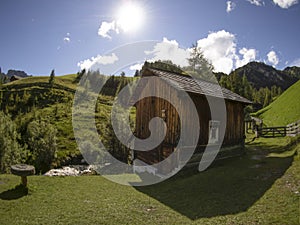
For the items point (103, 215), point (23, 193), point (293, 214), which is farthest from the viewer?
point (23, 193)

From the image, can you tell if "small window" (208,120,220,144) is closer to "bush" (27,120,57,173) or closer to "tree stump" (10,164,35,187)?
"tree stump" (10,164,35,187)

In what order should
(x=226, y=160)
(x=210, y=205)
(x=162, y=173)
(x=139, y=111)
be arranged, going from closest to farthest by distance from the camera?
(x=210, y=205) < (x=162, y=173) < (x=226, y=160) < (x=139, y=111)

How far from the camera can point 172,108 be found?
14.6 meters

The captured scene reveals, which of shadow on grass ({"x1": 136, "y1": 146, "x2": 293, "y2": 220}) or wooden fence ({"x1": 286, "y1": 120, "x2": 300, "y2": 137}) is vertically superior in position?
wooden fence ({"x1": 286, "y1": 120, "x2": 300, "y2": 137})

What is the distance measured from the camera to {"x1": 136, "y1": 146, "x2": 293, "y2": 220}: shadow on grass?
8.46 m

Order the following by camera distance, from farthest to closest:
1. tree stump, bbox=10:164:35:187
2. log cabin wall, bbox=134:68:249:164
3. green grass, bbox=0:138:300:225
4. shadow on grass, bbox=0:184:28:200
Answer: log cabin wall, bbox=134:68:249:164
tree stump, bbox=10:164:35:187
shadow on grass, bbox=0:184:28:200
green grass, bbox=0:138:300:225

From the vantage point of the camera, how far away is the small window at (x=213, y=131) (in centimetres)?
1523

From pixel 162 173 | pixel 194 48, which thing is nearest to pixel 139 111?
pixel 162 173

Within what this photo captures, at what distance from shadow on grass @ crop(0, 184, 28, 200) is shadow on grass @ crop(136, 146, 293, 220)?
18.7 feet

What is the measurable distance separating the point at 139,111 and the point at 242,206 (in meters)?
11.5

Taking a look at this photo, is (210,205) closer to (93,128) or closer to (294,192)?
(294,192)

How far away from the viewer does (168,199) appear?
32.3 feet

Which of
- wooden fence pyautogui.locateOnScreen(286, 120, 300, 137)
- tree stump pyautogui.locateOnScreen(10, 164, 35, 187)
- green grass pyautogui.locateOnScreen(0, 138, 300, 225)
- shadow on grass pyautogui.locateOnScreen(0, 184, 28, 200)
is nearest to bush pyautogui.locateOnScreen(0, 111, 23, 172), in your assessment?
green grass pyautogui.locateOnScreen(0, 138, 300, 225)

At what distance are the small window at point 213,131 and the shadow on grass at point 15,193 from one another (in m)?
11.6
